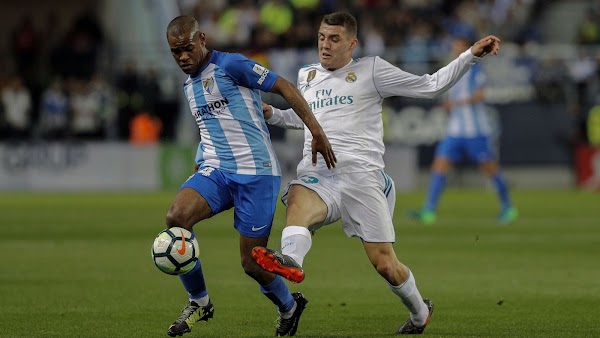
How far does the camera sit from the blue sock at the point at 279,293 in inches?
309

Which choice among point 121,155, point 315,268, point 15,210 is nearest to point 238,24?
point 121,155

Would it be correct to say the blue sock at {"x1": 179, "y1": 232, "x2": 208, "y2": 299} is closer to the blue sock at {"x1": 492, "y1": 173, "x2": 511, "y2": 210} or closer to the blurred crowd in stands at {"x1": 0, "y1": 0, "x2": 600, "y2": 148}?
the blue sock at {"x1": 492, "y1": 173, "x2": 511, "y2": 210}

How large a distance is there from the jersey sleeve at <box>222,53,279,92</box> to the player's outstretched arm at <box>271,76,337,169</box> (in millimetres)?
69

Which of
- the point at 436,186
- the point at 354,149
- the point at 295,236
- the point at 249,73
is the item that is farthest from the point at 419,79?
the point at 436,186

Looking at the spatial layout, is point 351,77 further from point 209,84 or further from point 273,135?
point 273,135

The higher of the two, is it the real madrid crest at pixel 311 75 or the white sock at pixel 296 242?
the real madrid crest at pixel 311 75

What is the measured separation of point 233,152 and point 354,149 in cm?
84

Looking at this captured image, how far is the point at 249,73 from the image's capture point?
304 inches

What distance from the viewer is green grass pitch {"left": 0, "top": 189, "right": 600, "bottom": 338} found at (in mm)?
8328

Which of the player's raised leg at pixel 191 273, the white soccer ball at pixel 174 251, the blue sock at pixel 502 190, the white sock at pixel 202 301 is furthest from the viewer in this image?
the blue sock at pixel 502 190

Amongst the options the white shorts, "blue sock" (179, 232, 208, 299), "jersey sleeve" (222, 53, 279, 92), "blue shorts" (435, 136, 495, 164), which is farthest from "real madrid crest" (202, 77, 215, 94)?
"blue shorts" (435, 136, 495, 164)

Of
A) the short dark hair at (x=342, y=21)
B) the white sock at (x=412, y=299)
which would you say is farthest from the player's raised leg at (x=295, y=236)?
the short dark hair at (x=342, y=21)

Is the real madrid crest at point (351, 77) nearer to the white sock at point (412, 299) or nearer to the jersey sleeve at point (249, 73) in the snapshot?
the jersey sleeve at point (249, 73)

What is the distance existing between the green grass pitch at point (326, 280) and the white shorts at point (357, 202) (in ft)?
2.17
